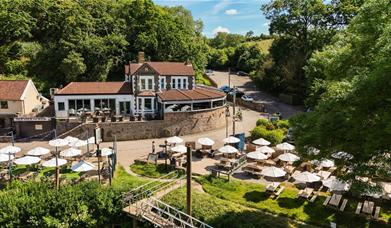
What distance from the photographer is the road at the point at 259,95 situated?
168ft

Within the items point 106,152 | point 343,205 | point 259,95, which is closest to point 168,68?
point 106,152

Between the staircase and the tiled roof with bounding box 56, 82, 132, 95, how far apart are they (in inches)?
765

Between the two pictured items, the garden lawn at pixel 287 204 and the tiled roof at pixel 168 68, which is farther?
the tiled roof at pixel 168 68

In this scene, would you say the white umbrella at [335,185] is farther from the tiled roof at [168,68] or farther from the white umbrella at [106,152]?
the tiled roof at [168,68]

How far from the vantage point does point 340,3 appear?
177ft

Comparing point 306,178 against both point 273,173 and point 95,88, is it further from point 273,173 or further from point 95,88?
point 95,88

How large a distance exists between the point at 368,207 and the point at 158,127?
72.8 ft

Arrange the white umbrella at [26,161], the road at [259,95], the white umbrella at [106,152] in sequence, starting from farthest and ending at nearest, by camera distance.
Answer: the road at [259,95] → the white umbrella at [106,152] → the white umbrella at [26,161]

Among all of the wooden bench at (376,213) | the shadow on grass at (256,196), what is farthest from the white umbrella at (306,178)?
the wooden bench at (376,213)

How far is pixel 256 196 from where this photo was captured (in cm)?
2244

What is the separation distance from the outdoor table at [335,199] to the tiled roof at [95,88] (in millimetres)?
25587

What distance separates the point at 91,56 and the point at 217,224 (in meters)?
40.9

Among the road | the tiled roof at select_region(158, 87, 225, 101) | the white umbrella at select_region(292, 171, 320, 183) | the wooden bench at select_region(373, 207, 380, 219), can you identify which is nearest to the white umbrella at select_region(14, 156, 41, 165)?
the tiled roof at select_region(158, 87, 225, 101)

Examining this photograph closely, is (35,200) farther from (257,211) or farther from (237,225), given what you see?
(257,211)
